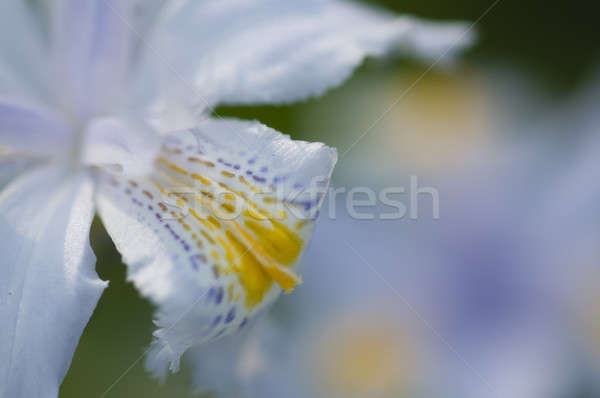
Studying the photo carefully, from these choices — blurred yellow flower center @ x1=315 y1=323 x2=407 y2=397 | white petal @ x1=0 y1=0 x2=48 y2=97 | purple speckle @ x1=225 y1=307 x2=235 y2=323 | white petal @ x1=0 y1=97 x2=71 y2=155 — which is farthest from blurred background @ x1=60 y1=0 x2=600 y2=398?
purple speckle @ x1=225 y1=307 x2=235 y2=323

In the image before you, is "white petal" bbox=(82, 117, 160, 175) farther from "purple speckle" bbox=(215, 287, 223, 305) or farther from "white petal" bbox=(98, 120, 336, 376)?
"purple speckle" bbox=(215, 287, 223, 305)

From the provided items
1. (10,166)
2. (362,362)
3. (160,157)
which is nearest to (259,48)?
(160,157)

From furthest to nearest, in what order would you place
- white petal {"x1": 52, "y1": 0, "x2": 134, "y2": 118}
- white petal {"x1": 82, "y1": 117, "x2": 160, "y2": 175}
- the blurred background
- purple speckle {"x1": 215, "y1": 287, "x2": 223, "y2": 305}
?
the blurred background
white petal {"x1": 52, "y1": 0, "x2": 134, "y2": 118}
white petal {"x1": 82, "y1": 117, "x2": 160, "y2": 175}
purple speckle {"x1": 215, "y1": 287, "x2": 223, "y2": 305}

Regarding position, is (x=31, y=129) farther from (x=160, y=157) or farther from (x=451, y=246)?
(x=451, y=246)

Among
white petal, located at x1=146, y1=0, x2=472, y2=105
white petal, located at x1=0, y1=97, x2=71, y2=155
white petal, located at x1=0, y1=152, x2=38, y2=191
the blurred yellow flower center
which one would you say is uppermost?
white petal, located at x1=146, y1=0, x2=472, y2=105

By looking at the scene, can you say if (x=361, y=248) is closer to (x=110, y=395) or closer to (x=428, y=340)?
(x=428, y=340)

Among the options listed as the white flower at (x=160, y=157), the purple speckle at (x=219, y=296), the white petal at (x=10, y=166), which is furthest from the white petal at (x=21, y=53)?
the purple speckle at (x=219, y=296)
